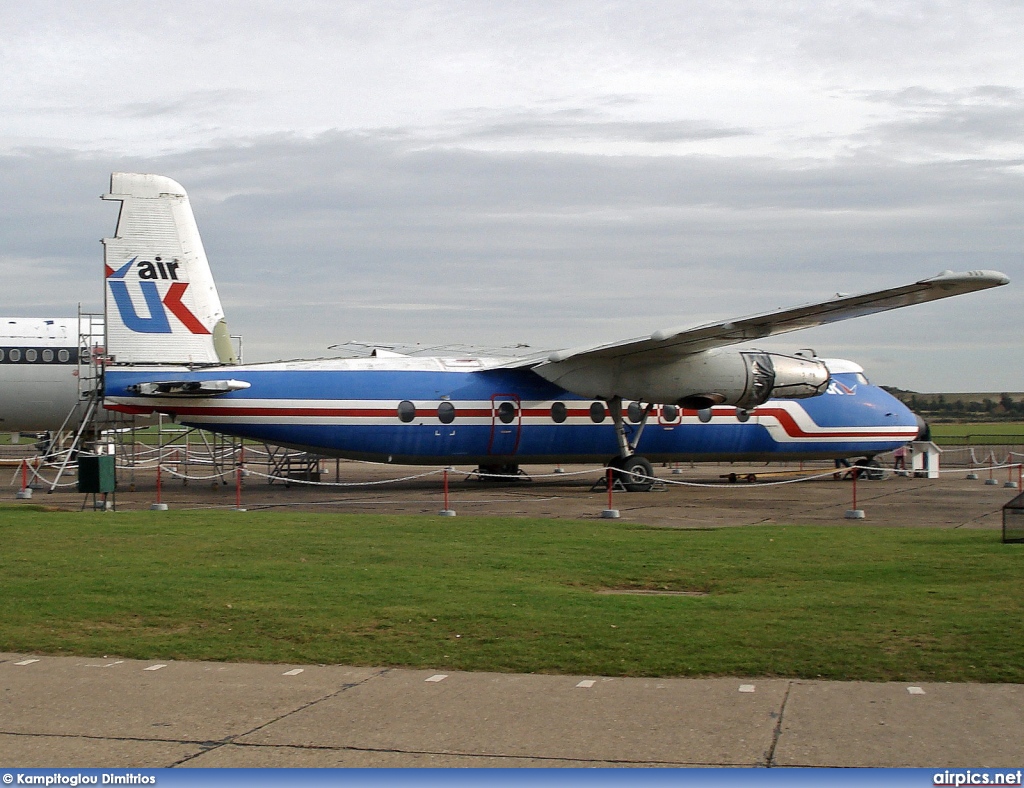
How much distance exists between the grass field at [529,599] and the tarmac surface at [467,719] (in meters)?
0.44

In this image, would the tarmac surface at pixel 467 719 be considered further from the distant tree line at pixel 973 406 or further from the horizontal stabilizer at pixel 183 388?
the distant tree line at pixel 973 406

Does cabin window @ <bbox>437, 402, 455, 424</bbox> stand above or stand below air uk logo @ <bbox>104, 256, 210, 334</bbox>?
below

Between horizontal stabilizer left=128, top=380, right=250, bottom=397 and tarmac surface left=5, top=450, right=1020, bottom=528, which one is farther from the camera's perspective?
horizontal stabilizer left=128, top=380, right=250, bottom=397

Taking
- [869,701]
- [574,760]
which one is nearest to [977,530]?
[869,701]

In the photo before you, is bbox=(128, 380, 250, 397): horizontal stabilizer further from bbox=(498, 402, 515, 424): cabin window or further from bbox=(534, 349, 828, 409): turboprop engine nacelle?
bbox=(534, 349, 828, 409): turboprop engine nacelle

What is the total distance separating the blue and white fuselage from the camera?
78.1 ft

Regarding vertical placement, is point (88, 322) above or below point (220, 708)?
above

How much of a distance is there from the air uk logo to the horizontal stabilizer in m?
1.41

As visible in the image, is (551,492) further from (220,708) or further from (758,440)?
(220,708)

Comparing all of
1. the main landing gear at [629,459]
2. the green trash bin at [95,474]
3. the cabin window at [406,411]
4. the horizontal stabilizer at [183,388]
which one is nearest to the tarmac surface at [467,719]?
the green trash bin at [95,474]

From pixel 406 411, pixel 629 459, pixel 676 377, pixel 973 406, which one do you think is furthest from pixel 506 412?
pixel 973 406

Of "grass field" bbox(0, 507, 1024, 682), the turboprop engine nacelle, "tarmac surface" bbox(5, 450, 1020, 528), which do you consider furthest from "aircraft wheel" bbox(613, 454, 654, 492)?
"grass field" bbox(0, 507, 1024, 682)

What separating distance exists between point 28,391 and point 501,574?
20979mm

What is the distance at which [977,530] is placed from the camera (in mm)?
17125
